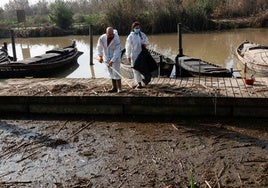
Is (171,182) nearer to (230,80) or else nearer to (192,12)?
(230,80)

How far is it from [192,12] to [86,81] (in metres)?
27.6

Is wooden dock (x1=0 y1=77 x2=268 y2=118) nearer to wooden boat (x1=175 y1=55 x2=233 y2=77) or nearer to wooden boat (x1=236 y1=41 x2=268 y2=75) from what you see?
wooden boat (x1=175 y1=55 x2=233 y2=77)

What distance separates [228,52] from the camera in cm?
2181

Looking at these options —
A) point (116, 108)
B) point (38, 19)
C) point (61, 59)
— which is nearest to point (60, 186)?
point (116, 108)

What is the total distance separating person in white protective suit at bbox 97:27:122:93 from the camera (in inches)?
338

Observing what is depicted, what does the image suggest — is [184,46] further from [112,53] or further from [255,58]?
[112,53]

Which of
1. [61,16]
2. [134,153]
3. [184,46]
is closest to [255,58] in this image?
[184,46]

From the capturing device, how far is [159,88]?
8664 mm

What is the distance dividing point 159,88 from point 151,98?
747mm

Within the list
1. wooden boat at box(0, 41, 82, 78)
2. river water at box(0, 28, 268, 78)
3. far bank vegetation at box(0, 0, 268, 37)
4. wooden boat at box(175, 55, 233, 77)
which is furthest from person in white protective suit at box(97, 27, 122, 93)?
far bank vegetation at box(0, 0, 268, 37)

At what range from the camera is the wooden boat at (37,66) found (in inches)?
594

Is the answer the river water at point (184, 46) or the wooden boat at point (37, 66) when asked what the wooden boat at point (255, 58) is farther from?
the wooden boat at point (37, 66)

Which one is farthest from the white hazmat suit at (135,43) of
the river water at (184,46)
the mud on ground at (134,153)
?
the river water at (184,46)

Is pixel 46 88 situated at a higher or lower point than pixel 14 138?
higher
